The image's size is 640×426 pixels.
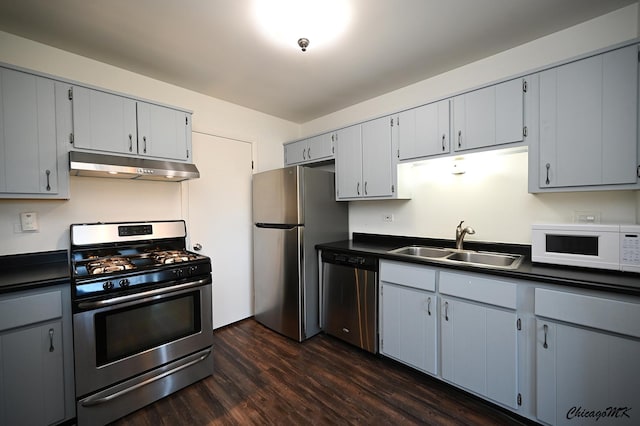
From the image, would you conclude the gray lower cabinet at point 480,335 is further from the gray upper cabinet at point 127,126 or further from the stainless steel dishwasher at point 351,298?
the gray upper cabinet at point 127,126

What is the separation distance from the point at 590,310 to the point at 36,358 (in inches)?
121

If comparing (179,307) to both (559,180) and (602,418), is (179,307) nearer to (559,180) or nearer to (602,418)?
(602,418)

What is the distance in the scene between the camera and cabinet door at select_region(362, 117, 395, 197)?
2559 mm

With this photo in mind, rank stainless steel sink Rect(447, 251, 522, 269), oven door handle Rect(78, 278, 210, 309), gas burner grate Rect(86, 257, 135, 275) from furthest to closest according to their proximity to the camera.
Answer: stainless steel sink Rect(447, 251, 522, 269) < gas burner grate Rect(86, 257, 135, 275) < oven door handle Rect(78, 278, 210, 309)

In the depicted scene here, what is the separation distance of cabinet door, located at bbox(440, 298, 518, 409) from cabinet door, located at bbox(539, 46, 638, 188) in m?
0.98

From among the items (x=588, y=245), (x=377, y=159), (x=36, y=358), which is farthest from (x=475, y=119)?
(x=36, y=358)

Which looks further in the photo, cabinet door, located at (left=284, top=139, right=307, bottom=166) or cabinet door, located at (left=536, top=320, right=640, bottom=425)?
cabinet door, located at (left=284, top=139, right=307, bottom=166)

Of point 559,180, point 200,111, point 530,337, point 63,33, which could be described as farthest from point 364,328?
point 63,33

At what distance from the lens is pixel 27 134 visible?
1726 mm

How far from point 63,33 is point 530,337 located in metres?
3.67

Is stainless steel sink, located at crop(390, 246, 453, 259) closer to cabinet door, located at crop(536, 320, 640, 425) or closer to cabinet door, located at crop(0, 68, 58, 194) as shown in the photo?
cabinet door, located at crop(536, 320, 640, 425)

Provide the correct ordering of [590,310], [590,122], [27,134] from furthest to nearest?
[27,134], [590,122], [590,310]

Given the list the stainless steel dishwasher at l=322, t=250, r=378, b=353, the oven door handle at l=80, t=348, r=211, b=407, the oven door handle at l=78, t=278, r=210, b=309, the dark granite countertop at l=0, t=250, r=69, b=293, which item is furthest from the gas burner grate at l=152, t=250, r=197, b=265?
the stainless steel dishwasher at l=322, t=250, r=378, b=353

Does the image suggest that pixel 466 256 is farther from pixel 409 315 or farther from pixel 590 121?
pixel 590 121
